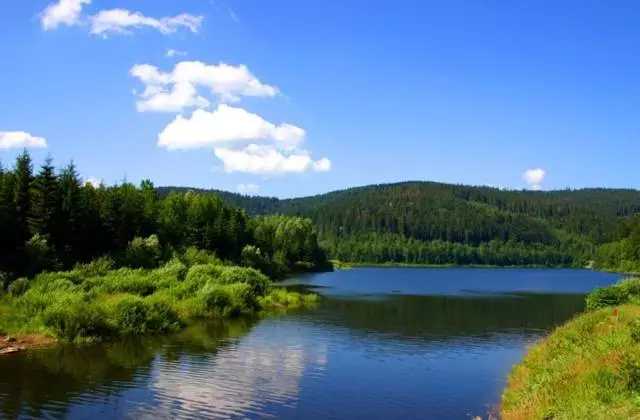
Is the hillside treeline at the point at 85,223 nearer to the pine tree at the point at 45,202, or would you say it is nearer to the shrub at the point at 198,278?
the pine tree at the point at 45,202

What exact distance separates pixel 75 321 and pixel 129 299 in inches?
262

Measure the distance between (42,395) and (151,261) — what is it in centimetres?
5194

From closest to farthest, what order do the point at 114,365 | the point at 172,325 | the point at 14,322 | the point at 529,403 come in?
the point at 529,403, the point at 114,365, the point at 14,322, the point at 172,325

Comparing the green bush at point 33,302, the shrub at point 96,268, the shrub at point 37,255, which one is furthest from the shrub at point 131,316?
the shrub at point 37,255

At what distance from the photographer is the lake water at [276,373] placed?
2769 centimetres

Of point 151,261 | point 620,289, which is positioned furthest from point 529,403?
point 151,261

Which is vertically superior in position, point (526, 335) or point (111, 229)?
point (111, 229)

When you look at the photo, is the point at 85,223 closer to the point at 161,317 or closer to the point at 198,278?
the point at 198,278

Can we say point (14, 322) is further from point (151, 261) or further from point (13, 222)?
point (151, 261)

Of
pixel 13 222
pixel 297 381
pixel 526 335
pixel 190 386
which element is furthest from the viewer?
pixel 13 222

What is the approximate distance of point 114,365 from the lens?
36.2m

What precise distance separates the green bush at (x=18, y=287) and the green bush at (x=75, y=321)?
27.0 ft

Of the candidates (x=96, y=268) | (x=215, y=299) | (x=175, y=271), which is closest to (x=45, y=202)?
(x=96, y=268)

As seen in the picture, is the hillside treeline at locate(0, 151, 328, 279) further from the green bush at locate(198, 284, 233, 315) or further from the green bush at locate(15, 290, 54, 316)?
the green bush at locate(198, 284, 233, 315)
